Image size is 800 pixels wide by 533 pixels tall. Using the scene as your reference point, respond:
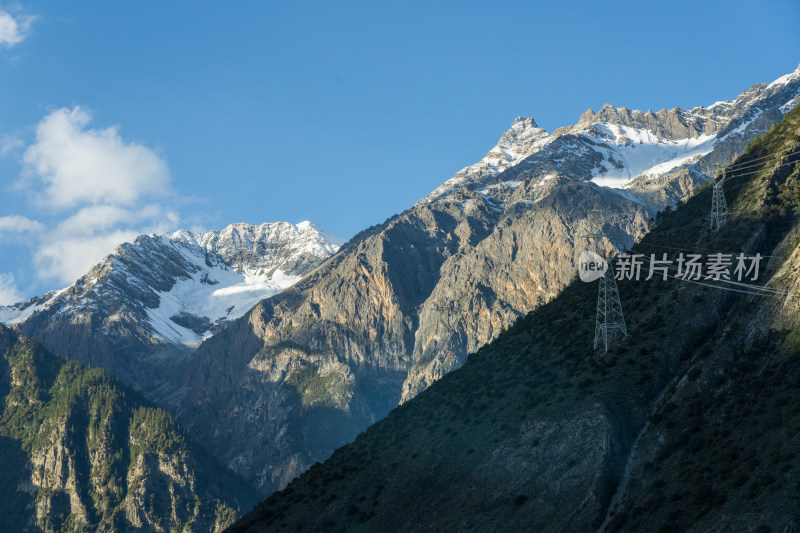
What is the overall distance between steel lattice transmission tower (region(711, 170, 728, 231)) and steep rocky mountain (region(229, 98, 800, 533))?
1.61m

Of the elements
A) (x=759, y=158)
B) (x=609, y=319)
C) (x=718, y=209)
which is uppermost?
(x=759, y=158)

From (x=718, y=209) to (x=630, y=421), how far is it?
4321 centimetres

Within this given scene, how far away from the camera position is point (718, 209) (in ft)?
377

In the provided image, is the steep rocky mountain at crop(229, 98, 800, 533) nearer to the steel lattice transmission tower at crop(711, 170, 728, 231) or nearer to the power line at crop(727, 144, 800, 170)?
the power line at crop(727, 144, 800, 170)

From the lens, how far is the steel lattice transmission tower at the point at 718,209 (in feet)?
379

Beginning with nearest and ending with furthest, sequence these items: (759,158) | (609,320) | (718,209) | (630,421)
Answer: (630,421) → (609,320) → (718,209) → (759,158)

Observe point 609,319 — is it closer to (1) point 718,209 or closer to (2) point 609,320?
(2) point 609,320

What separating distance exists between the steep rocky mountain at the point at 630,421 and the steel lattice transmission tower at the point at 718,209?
161cm

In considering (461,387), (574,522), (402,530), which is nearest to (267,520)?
(402,530)

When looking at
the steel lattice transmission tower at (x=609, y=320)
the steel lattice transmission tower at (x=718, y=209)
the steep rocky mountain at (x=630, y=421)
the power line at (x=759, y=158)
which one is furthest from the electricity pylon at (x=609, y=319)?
the power line at (x=759, y=158)

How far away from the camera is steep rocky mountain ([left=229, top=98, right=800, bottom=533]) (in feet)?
227

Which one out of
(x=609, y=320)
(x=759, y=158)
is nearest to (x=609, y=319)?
(x=609, y=320)

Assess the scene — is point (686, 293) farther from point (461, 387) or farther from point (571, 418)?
point (461, 387)

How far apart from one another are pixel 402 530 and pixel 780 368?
46.6m
